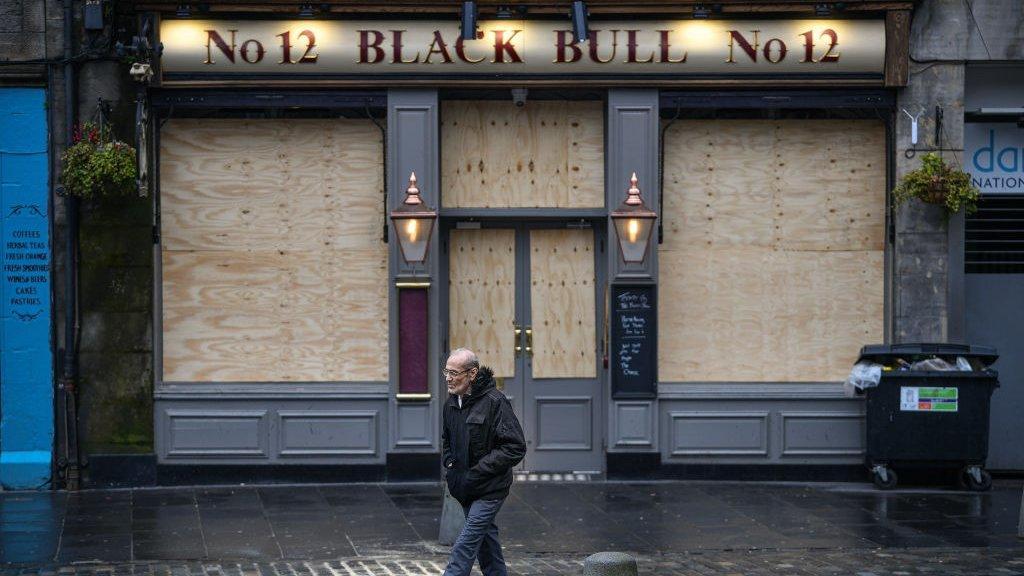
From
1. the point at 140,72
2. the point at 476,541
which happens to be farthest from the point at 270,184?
the point at 476,541

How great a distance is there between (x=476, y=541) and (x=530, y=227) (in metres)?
6.58

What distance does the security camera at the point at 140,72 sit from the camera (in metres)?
13.3

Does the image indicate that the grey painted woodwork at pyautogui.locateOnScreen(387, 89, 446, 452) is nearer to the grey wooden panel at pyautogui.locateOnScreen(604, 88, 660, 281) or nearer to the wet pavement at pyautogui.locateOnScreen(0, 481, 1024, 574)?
the wet pavement at pyautogui.locateOnScreen(0, 481, 1024, 574)

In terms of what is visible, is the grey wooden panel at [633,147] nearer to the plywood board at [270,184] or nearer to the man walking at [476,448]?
the plywood board at [270,184]

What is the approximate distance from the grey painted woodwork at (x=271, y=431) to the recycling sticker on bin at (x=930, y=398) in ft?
18.0

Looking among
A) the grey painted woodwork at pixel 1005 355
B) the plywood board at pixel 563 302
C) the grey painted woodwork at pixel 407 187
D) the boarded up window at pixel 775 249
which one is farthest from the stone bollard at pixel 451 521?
the grey painted woodwork at pixel 1005 355

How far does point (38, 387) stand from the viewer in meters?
13.8

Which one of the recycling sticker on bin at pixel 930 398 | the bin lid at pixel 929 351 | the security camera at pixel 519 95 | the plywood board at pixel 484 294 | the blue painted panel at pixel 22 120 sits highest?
→ the security camera at pixel 519 95

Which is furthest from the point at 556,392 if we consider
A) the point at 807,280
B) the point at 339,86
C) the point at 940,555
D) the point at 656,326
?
the point at 940,555

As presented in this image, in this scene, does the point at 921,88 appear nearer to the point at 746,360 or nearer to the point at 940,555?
the point at 746,360

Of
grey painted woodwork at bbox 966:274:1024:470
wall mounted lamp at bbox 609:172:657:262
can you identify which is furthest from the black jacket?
grey painted woodwork at bbox 966:274:1024:470

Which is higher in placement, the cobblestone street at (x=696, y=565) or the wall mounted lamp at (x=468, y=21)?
the wall mounted lamp at (x=468, y=21)

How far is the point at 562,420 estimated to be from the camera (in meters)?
14.7

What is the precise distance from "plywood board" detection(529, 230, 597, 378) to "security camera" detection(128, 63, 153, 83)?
4.35 m
